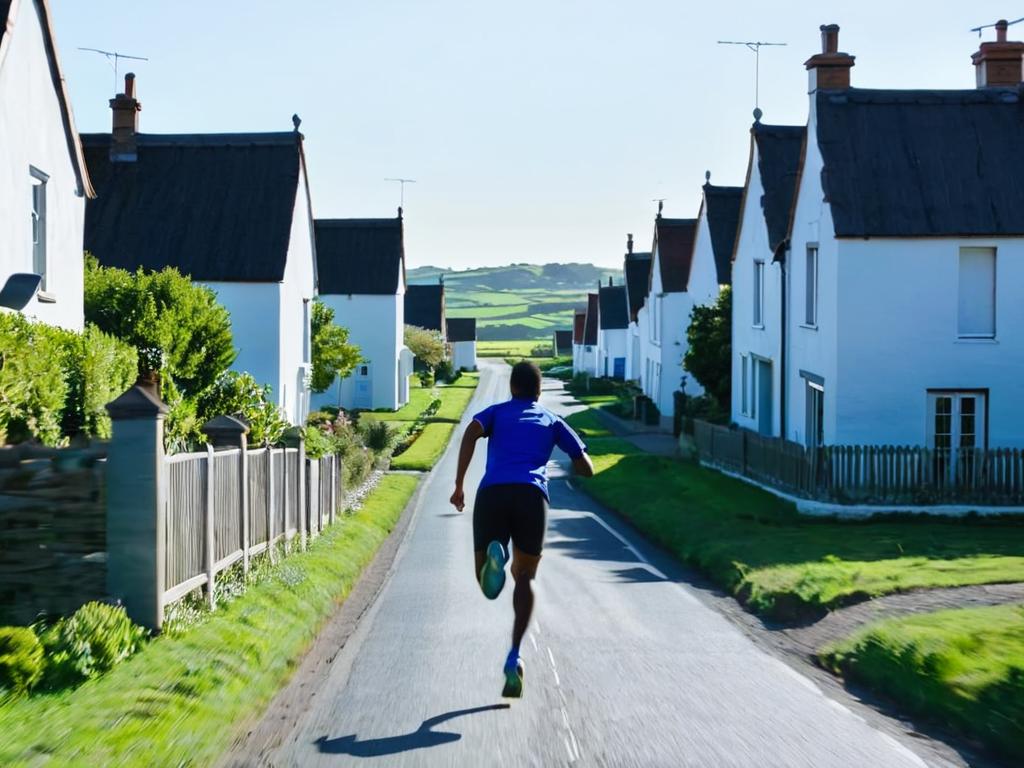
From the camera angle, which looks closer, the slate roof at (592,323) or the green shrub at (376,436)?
the green shrub at (376,436)

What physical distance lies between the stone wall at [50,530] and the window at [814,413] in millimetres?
19701

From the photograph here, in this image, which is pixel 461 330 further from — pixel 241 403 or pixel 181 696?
pixel 181 696

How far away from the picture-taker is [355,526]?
20734 millimetres

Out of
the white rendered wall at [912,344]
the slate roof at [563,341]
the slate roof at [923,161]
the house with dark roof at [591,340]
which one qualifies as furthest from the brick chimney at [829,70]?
the slate roof at [563,341]

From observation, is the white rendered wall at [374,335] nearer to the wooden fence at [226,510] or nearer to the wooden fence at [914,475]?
the wooden fence at [914,475]

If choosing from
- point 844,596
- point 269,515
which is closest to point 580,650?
point 844,596

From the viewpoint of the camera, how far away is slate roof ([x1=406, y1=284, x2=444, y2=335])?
98.2 meters

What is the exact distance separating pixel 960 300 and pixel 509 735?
1997 cm

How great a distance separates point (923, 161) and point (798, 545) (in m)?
11.2

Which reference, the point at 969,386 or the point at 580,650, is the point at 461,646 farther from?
the point at 969,386

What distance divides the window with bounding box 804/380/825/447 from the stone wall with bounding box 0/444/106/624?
19701 millimetres

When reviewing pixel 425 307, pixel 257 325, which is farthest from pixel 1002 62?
pixel 425 307

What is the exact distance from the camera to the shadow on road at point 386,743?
7473 millimetres

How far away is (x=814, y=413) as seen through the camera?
28125mm
